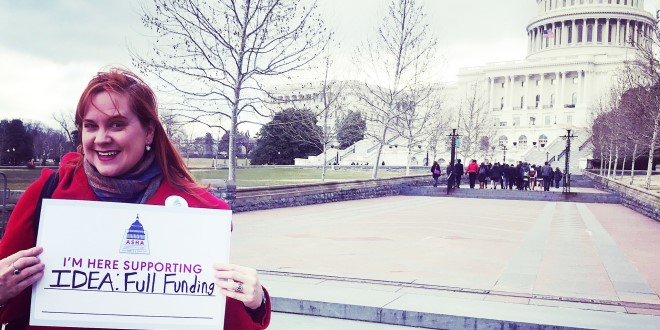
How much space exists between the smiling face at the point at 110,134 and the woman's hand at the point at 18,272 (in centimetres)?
41

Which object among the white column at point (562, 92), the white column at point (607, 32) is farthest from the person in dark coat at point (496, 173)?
the white column at point (607, 32)

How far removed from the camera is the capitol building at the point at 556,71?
101m

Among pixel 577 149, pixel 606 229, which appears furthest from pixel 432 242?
pixel 577 149

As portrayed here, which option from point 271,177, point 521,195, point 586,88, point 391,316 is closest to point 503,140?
point 586,88

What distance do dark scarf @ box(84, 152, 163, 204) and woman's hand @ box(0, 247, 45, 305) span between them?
0.32 m

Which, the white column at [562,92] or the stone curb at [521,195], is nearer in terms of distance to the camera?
the stone curb at [521,195]

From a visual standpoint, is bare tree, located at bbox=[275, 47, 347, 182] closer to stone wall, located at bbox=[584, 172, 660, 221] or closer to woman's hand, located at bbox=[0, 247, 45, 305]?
stone wall, located at bbox=[584, 172, 660, 221]

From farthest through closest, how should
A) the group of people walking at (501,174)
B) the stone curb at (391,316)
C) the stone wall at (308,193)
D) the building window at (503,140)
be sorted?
the building window at (503,140)
the group of people walking at (501,174)
the stone wall at (308,193)
the stone curb at (391,316)

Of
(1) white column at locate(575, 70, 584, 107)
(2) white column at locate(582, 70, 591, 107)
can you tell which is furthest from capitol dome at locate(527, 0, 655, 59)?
(2) white column at locate(582, 70, 591, 107)

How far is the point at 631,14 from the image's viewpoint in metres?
106

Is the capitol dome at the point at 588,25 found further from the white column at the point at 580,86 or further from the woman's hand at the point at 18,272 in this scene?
the woman's hand at the point at 18,272

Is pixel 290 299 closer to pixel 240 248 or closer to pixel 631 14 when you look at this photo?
pixel 240 248

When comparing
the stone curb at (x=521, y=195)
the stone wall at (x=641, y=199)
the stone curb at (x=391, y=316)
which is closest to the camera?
the stone curb at (x=391, y=316)

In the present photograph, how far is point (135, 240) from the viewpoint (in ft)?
7.81
